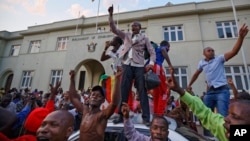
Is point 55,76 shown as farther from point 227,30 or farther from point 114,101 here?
point 114,101

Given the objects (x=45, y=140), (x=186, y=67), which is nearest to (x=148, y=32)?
(x=186, y=67)

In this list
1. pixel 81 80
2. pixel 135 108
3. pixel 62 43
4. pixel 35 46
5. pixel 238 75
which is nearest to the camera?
pixel 135 108

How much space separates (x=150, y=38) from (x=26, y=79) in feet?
43.1

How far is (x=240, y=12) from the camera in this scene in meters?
13.0

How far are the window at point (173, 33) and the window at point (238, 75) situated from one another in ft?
13.8

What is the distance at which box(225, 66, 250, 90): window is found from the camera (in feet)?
38.2

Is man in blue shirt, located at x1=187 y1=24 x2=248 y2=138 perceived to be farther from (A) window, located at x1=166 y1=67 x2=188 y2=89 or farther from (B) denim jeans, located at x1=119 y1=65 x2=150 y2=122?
(A) window, located at x1=166 y1=67 x2=188 y2=89

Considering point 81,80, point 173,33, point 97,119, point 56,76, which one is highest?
point 173,33

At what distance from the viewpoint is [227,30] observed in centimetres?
1323

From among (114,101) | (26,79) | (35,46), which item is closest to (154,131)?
(114,101)

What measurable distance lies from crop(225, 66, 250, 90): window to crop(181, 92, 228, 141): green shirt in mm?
11954

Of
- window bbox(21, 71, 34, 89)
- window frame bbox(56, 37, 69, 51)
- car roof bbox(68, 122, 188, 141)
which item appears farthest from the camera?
window frame bbox(56, 37, 69, 51)

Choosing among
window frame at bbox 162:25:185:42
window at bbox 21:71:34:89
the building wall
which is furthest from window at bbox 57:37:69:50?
window frame at bbox 162:25:185:42

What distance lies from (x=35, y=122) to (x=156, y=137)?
1.71m
